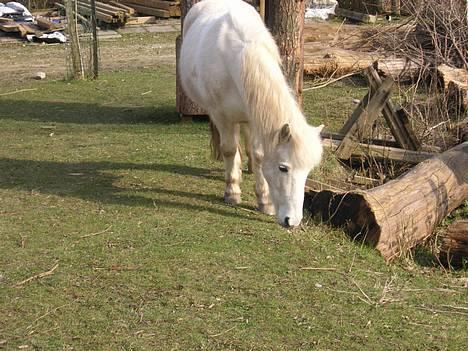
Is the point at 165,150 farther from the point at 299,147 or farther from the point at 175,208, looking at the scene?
the point at 299,147

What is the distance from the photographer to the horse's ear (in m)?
6.25

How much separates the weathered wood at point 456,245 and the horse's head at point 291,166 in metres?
1.48

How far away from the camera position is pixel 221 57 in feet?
23.2

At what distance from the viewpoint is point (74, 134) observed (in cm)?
1039

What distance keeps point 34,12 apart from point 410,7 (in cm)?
1422

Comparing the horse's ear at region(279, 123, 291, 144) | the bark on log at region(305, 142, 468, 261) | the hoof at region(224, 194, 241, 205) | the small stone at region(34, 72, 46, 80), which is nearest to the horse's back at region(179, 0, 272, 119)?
the horse's ear at region(279, 123, 291, 144)

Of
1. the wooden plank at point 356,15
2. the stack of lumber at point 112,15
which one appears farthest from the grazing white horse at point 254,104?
the wooden plank at point 356,15

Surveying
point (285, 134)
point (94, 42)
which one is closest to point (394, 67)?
point (94, 42)

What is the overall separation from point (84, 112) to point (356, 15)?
1159 cm

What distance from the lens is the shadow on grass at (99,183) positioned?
7.38 m

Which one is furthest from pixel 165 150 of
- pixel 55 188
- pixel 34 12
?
pixel 34 12

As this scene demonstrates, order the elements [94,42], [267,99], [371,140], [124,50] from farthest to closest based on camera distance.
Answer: [124,50]
[94,42]
[371,140]
[267,99]

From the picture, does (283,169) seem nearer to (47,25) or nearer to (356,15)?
(47,25)

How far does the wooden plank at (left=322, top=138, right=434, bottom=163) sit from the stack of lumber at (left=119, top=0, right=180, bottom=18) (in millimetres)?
13401
